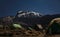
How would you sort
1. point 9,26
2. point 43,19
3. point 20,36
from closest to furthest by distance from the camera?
point 20,36 < point 9,26 < point 43,19

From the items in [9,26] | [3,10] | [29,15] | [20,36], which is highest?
[3,10]

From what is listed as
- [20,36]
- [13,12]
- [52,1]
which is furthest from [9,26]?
[52,1]

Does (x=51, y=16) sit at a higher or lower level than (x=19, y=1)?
lower

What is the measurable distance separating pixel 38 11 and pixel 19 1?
1.63 feet

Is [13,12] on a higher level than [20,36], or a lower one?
higher

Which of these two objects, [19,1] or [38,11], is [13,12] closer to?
[19,1]

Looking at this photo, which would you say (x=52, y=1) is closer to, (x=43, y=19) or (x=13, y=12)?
(x=43, y=19)

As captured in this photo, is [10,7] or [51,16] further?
[10,7]

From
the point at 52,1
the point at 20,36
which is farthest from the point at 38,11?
the point at 20,36

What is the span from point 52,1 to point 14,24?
989 mm

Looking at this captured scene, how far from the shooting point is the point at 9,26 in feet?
9.84

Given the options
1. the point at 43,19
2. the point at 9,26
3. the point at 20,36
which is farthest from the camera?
the point at 43,19

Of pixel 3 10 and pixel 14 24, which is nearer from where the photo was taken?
pixel 14 24

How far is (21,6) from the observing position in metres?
3.38
